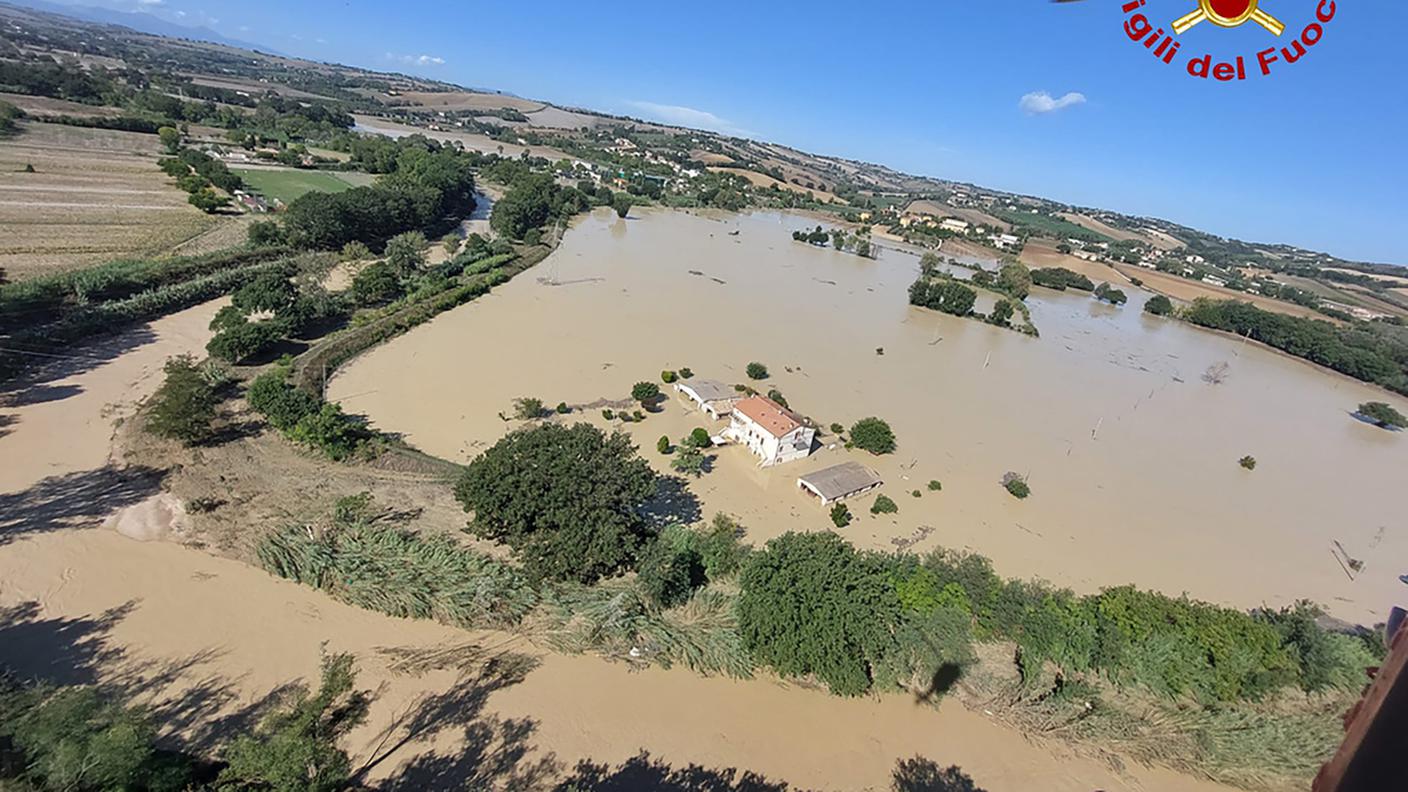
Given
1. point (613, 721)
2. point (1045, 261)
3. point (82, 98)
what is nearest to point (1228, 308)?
point (1045, 261)

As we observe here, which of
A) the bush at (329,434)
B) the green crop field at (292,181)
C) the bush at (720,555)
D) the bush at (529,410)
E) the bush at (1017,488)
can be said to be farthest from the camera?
the green crop field at (292,181)

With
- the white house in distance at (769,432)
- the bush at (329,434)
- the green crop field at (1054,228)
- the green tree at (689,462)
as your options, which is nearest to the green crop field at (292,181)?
the bush at (329,434)

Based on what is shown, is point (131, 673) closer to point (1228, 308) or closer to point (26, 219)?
point (26, 219)

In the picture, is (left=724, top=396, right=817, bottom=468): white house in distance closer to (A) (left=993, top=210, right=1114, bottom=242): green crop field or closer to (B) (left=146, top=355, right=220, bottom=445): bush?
(B) (left=146, top=355, right=220, bottom=445): bush

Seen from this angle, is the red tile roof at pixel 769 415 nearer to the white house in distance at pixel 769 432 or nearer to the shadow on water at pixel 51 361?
the white house in distance at pixel 769 432

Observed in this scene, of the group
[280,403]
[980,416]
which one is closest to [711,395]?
[980,416]

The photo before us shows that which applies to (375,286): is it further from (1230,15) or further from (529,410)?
(1230,15)

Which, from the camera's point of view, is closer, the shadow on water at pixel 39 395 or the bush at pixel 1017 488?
the shadow on water at pixel 39 395

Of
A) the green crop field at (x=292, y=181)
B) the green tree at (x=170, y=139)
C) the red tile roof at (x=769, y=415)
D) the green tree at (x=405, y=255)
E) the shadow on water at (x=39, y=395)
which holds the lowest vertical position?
the shadow on water at (x=39, y=395)
